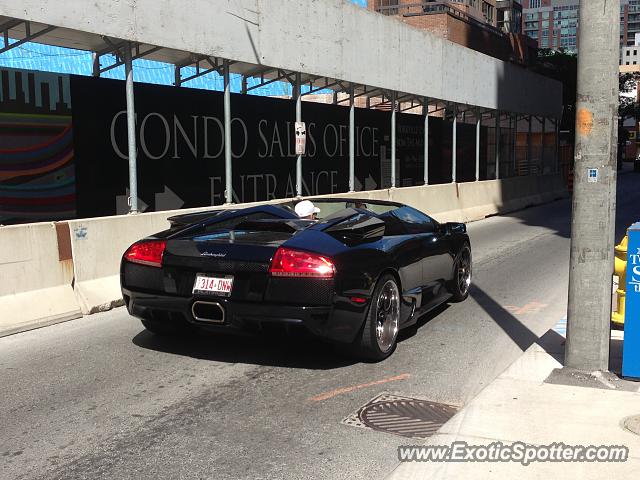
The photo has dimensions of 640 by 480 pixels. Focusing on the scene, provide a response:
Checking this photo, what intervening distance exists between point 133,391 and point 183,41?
7983 millimetres

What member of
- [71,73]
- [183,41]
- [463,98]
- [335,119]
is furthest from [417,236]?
[463,98]

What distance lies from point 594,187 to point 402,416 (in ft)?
7.70

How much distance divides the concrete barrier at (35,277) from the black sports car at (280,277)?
1.74 meters

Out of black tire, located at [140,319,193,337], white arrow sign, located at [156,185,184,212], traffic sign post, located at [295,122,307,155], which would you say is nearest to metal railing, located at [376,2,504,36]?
traffic sign post, located at [295,122,307,155]

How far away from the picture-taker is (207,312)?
552 centimetres

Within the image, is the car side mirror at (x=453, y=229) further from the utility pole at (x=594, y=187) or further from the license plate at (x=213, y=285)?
Result: the license plate at (x=213, y=285)

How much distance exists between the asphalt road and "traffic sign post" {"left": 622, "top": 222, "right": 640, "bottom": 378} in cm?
109

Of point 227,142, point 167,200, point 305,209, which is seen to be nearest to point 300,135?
point 227,142

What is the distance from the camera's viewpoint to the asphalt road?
3.99 metres

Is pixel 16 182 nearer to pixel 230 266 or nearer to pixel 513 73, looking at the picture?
pixel 230 266

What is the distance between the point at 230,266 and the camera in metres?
5.46

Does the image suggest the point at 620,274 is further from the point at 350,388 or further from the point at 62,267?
the point at 62,267

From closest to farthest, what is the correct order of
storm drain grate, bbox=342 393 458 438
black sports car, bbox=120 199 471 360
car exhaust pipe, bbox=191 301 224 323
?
storm drain grate, bbox=342 393 458 438 < black sports car, bbox=120 199 471 360 < car exhaust pipe, bbox=191 301 224 323

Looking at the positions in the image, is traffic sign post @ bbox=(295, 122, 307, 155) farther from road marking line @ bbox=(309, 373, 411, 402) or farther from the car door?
road marking line @ bbox=(309, 373, 411, 402)
